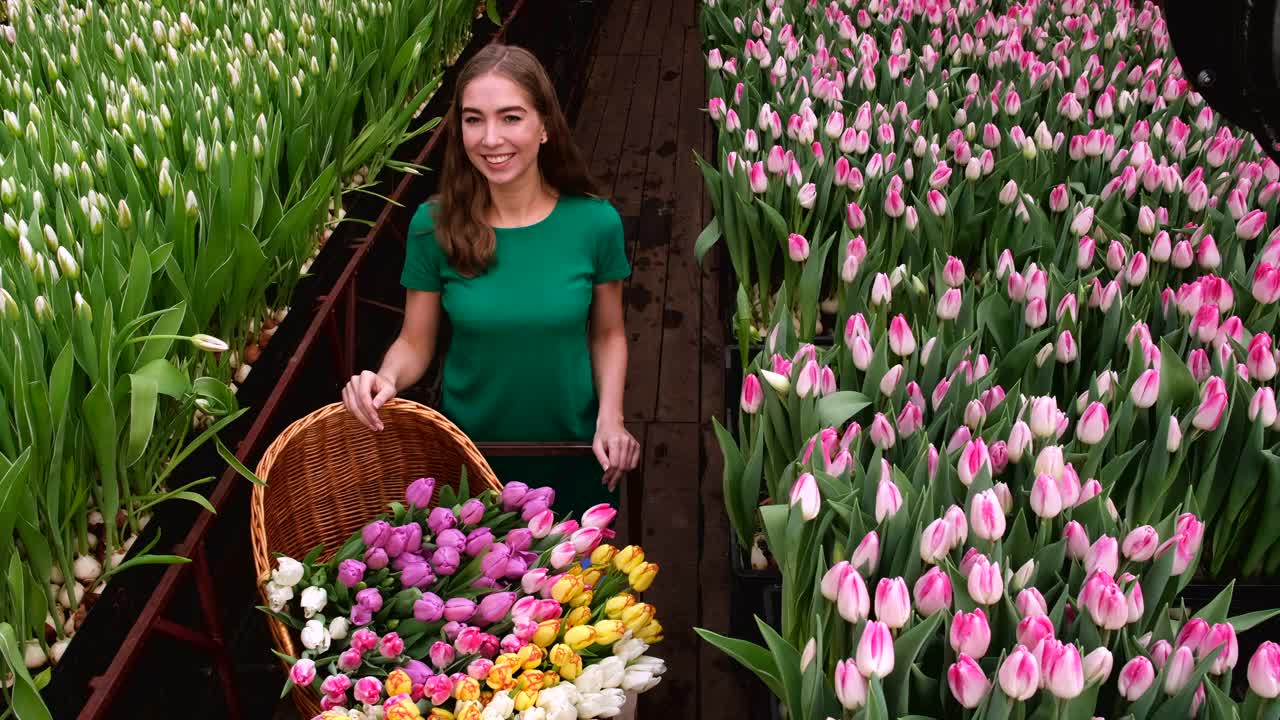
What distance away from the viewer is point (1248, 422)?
131cm

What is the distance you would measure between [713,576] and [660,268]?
1606 mm

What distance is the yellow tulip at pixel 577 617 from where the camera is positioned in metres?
1.19

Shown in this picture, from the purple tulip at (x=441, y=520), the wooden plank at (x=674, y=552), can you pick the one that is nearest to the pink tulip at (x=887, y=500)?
the purple tulip at (x=441, y=520)

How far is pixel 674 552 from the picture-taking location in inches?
102

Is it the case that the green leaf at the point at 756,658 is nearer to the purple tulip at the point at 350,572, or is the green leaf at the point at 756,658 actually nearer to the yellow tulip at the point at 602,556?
the yellow tulip at the point at 602,556

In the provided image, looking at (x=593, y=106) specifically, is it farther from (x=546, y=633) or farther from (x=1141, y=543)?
(x=1141, y=543)

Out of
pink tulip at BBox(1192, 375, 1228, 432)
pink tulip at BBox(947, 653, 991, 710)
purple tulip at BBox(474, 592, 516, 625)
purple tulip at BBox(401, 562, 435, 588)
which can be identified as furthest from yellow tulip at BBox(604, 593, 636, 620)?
pink tulip at BBox(1192, 375, 1228, 432)

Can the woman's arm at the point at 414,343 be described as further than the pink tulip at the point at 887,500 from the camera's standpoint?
Yes

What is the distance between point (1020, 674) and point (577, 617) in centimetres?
50

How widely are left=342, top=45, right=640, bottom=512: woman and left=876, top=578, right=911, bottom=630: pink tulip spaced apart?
34.8 inches

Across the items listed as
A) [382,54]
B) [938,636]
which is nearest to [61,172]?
[382,54]

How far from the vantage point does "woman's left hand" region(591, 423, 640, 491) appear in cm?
161

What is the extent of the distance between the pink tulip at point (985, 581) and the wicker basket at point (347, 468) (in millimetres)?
741

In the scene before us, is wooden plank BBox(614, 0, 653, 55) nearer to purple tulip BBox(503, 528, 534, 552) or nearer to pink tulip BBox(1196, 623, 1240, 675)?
purple tulip BBox(503, 528, 534, 552)
